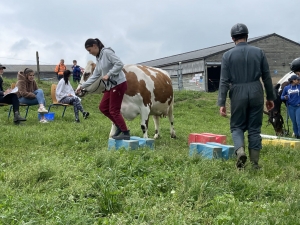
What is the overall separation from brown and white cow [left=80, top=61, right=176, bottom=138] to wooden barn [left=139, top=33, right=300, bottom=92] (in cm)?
2348

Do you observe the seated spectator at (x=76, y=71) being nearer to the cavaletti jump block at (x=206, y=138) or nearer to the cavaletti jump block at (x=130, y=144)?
the cavaletti jump block at (x=206, y=138)

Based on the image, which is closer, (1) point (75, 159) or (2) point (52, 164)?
(2) point (52, 164)

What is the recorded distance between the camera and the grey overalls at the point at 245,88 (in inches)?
210

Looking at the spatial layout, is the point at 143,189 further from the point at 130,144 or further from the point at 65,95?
the point at 65,95

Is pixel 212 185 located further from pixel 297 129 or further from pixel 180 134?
pixel 297 129

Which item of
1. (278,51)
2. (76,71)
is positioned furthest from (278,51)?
(76,71)

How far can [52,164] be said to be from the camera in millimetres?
4785

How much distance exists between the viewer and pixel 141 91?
8117 mm

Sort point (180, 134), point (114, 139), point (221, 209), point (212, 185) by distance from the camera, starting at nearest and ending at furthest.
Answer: point (221, 209) < point (212, 185) < point (114, 139) < point (180, 134)

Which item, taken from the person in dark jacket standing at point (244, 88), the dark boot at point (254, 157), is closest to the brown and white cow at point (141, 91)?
the person in dark jacket standing at point (244, 88)

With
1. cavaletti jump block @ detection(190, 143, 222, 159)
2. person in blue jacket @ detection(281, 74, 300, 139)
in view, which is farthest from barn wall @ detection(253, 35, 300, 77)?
cavaletti jump block @ detection(190, 143, 222, 159)

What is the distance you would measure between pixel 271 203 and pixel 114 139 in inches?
129

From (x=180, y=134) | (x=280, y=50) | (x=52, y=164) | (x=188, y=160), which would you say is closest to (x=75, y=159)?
(x=52, y=164)

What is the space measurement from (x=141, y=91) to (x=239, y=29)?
308 centimetres
